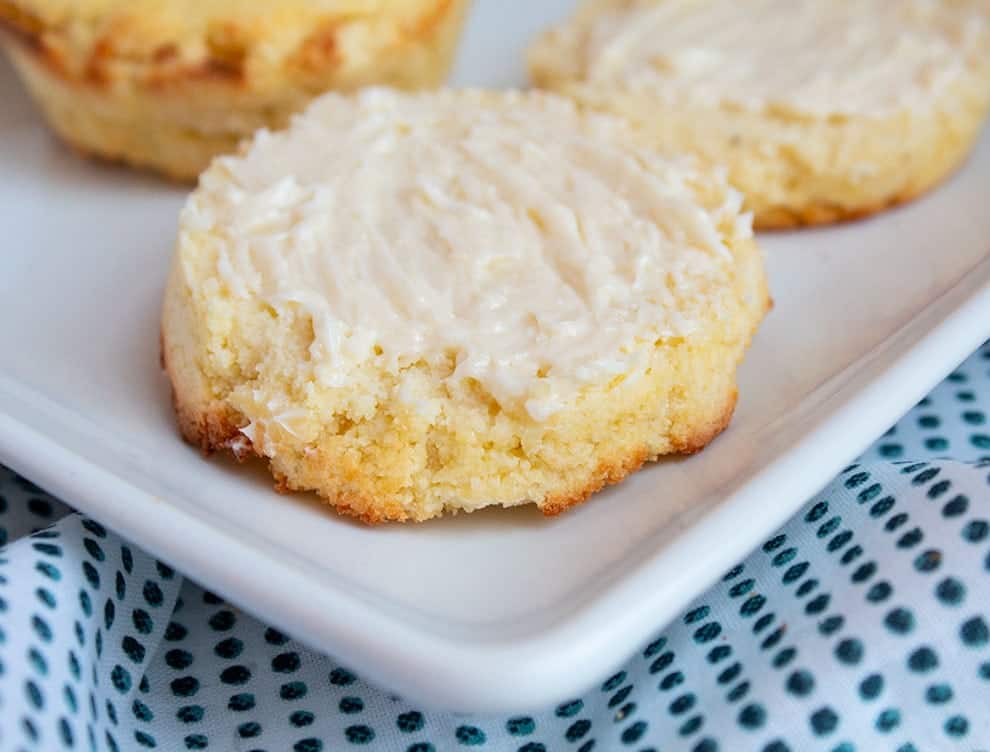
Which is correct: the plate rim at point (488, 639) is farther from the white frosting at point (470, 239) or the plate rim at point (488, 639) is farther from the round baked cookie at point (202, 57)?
the round baked cookie at point (202, 57)

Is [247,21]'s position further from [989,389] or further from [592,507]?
[989,389]

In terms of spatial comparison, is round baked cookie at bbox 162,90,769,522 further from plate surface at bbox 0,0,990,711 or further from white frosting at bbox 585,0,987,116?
white frosting at bbox 585,0,987,116

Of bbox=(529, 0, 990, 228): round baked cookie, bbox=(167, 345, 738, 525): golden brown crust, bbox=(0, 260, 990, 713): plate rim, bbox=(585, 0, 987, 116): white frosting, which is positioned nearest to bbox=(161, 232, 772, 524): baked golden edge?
bbox=(167, 345, 738, 525): golden brown crust

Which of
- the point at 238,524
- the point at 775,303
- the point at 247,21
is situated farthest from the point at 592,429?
the point at 247,21

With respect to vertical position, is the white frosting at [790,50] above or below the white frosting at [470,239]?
above

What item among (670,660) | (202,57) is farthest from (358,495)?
(202,57)

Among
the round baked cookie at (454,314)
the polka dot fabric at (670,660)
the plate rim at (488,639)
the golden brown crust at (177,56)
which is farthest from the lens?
the golden brown crust at (177,56)

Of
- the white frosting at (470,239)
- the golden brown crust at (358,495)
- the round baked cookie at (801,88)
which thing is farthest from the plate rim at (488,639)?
the round baked cookie at (801,88)

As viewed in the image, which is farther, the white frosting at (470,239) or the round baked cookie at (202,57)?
the round baked cookie at (202,57)
